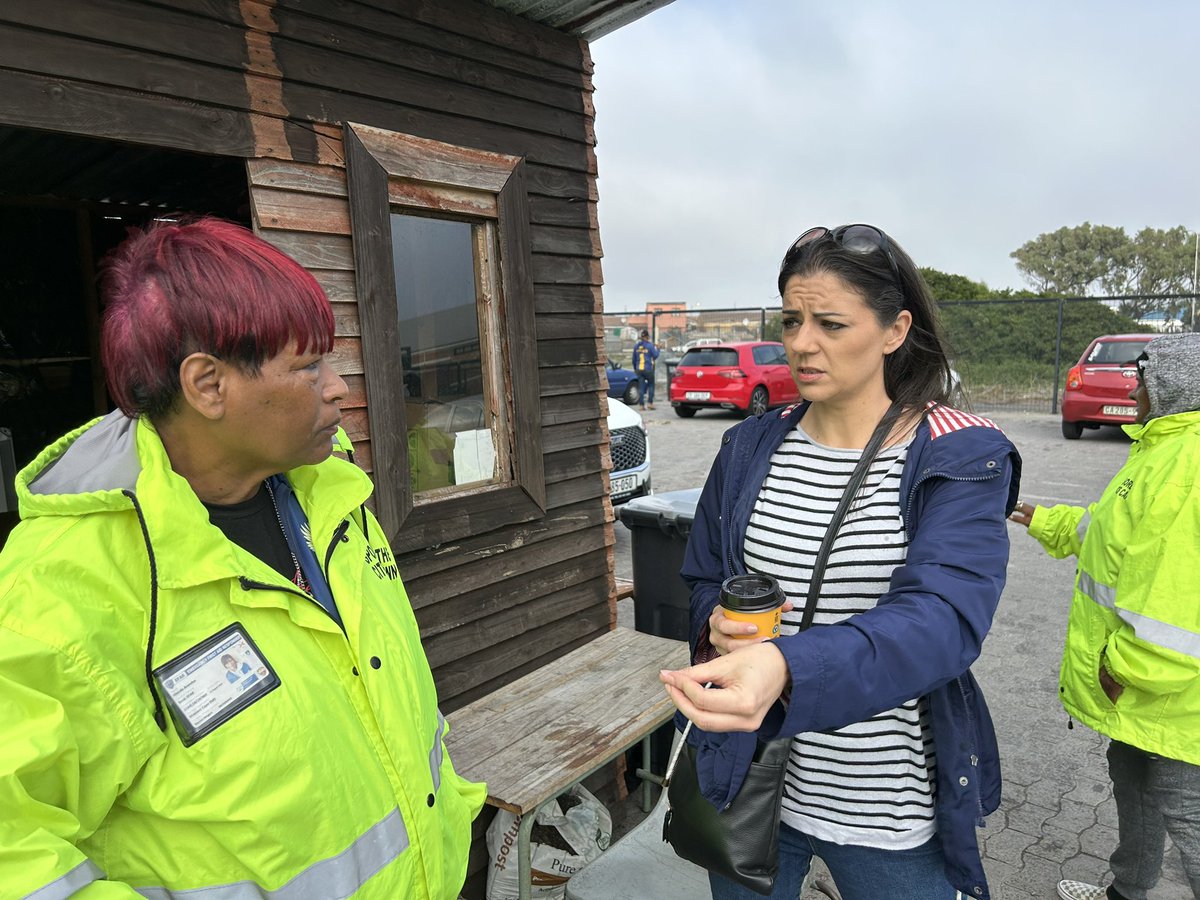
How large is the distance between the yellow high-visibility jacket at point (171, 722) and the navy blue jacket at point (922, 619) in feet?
2.22

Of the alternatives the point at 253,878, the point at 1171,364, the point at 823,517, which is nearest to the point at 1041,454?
the point at 1171,364

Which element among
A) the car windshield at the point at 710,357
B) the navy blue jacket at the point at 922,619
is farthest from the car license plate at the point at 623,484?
the car windshield at the point at 710,357

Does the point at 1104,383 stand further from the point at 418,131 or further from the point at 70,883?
the point at 70,883

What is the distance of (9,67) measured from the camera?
6.32 feet

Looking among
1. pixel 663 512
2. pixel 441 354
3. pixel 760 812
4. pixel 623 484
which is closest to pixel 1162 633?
Result: pixel 760 812

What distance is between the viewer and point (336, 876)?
4.30 ft

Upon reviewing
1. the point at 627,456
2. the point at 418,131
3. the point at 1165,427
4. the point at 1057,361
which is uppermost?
the point at 418,131

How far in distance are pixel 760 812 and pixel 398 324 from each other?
7.06 feet

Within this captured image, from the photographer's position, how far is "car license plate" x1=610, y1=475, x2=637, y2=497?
7.73m

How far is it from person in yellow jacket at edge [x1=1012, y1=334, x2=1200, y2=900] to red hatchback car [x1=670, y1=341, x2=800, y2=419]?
13.0m

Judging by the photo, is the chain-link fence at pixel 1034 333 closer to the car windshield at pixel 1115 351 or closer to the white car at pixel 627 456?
the car windshield at pixel 1115 351

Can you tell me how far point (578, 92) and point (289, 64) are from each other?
144 cm

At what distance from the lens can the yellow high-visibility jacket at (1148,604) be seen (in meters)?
2.03

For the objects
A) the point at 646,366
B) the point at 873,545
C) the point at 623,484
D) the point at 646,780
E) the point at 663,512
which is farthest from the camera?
the point at 646,366
